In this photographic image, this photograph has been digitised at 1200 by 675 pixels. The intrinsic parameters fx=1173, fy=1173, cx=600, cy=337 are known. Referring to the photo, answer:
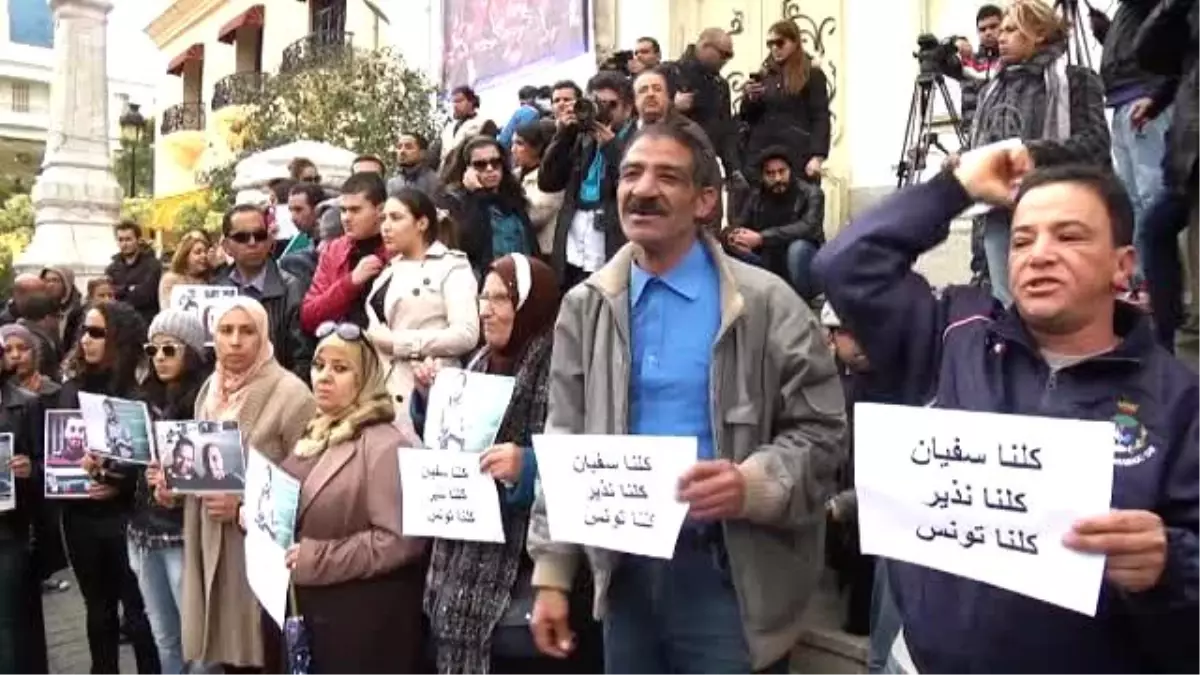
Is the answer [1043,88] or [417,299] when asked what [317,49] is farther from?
[1043,88]

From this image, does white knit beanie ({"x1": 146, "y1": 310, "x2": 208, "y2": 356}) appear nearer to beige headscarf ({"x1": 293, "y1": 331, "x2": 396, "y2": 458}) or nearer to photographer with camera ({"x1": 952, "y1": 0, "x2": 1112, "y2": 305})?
beige headscarf ({"x1": 293, "y1": 331, "x2": 396, "y2": 458})

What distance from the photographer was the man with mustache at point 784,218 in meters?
6.71

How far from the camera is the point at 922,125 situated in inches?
320

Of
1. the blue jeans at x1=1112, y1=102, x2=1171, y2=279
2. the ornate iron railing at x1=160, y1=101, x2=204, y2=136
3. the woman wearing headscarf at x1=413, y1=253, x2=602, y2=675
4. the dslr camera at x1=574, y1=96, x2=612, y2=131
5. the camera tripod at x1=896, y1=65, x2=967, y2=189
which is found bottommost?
the woman wearing headscarf at x1=413, y1=253, x2=602, y2=675

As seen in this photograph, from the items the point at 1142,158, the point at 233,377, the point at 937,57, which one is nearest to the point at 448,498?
the point at 233,377

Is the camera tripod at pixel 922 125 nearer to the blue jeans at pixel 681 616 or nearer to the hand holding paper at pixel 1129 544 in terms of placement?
the blue jeans at pixel 681 616

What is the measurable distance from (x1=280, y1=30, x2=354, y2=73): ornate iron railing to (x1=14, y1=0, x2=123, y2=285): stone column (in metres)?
3.82

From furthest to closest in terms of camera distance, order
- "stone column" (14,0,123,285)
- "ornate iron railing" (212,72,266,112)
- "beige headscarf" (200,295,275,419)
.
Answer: "ornate iron railing" (212,72,266,112) < "stone column" (14,0,123,285) < "beige headscarf" (200,295,275,419)

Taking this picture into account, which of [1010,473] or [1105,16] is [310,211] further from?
[1010,473]

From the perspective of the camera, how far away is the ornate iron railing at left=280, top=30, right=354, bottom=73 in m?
19.3

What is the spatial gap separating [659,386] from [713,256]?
0.37 meters

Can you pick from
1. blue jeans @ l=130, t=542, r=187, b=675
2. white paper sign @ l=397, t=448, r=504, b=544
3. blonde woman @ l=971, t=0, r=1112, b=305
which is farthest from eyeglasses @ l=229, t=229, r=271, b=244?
blonde woman @ l=971, t=0, r=1112, b=305

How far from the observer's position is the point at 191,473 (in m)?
4.19

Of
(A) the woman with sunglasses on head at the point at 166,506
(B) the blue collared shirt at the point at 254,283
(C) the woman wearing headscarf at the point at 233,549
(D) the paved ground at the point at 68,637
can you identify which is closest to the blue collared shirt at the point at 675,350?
(C) the woman wearing headscarf at the point at 233,549
